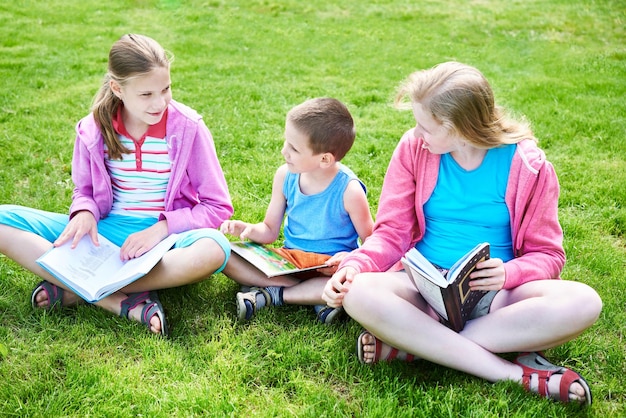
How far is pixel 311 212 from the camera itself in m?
3.45

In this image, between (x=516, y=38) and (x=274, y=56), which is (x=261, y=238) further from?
(x=516, y=38)

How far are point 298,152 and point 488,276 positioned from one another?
115cm

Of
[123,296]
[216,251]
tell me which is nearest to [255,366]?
[216,251]

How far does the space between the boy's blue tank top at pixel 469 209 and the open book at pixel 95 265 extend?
→ 1267 mm

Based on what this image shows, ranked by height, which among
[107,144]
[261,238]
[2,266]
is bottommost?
[2,266]

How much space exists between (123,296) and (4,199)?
1633 mm

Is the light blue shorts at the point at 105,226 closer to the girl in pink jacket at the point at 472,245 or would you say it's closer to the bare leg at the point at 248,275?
the bare leg at the point at 248,275

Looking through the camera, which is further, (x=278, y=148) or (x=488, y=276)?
(x=278, y=148)

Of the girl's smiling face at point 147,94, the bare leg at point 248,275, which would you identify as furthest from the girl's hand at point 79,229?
the bare leg at point 248,275

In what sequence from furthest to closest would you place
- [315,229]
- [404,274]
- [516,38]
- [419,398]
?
[516,38] < [315,229] < [404,274] < [419,398]

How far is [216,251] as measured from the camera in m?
3.12

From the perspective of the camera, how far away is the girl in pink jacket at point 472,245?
8.55 ft

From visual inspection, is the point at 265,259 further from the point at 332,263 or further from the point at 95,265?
the point at 95,265

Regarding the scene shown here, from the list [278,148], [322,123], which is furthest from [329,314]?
[278,148]
